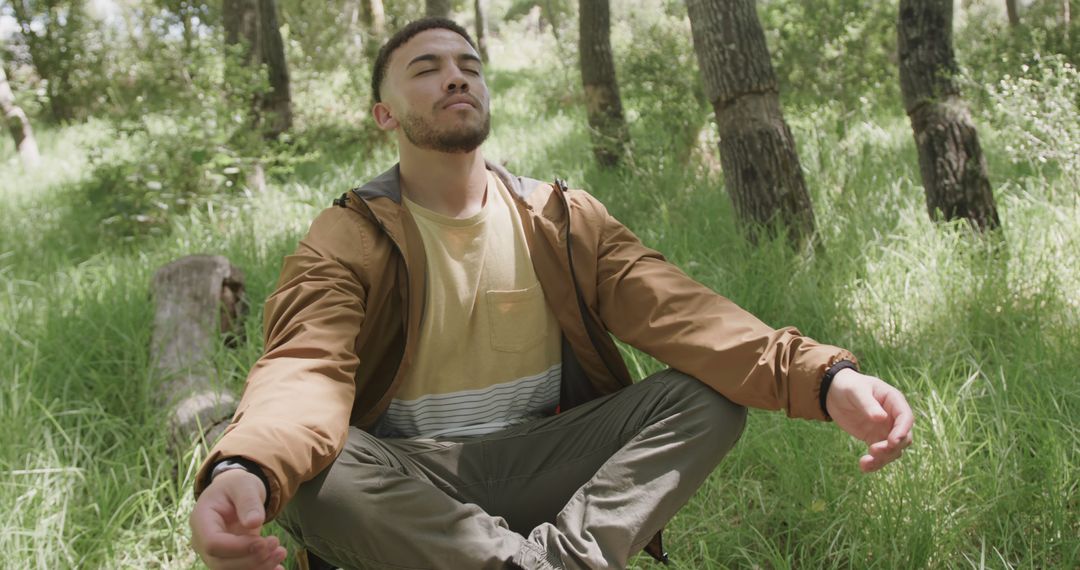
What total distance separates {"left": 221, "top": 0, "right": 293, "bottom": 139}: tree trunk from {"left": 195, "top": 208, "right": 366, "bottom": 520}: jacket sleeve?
5533 mm

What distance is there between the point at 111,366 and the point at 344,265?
2.37m

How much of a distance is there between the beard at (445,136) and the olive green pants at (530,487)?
0.82m

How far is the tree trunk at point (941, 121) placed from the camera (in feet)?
15.2

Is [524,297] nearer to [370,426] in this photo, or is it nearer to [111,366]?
[370,426]

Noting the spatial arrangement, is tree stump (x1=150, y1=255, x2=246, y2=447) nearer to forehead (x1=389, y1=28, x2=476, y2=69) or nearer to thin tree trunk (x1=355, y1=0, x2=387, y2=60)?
forehead (x1=389, y1=28, x2=476, y2=69)

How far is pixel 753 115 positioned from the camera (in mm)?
4488

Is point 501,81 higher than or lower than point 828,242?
higher

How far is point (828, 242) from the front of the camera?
4598mm

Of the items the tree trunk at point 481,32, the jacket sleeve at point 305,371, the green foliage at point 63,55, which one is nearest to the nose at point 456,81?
the jacket sleeve at point 305,371

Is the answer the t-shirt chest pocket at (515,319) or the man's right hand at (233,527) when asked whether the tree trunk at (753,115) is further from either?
the man's right hand at (233,527)

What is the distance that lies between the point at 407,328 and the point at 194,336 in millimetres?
2127

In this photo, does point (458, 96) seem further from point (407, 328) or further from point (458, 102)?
point (407, 328)

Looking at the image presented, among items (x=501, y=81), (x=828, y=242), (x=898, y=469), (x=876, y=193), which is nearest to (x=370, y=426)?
(x=898, y=469)

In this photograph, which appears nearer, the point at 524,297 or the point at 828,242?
the point at 524,297
